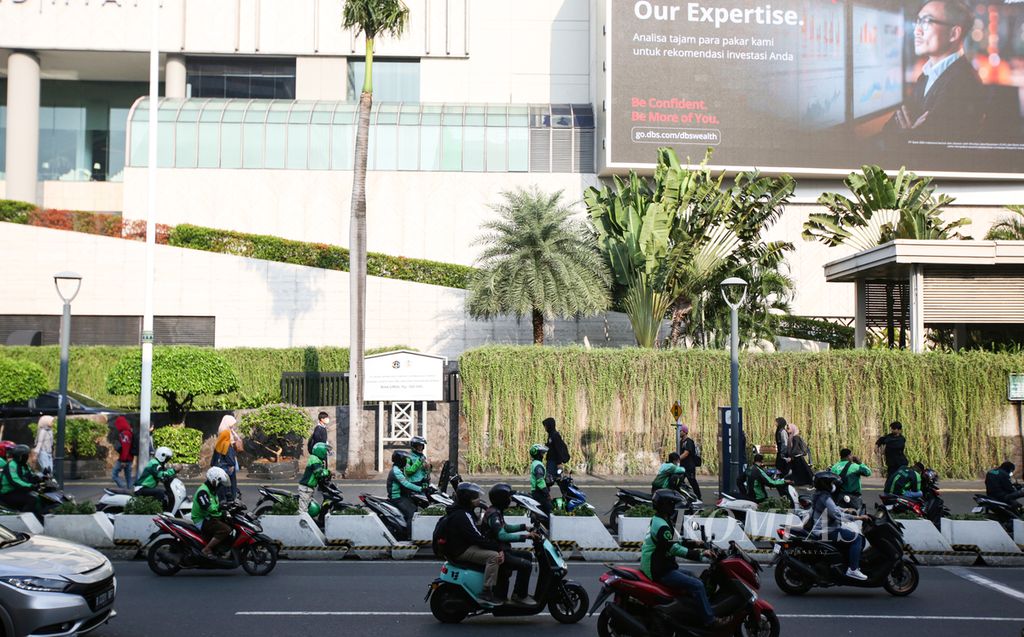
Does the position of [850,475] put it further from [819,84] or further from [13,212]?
[13,212]

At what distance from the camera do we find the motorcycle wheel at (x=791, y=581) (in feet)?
34.0

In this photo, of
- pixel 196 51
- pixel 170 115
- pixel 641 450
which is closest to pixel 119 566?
pixel 641 450

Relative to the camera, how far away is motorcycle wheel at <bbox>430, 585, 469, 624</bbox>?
883 cm

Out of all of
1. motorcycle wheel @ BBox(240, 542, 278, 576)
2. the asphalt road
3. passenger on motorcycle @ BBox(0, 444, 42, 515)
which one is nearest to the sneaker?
the asphalt road

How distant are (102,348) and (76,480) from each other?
889 cm

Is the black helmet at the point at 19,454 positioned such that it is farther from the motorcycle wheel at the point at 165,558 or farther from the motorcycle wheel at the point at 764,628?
the motorcycle wheel at the point at 764,628

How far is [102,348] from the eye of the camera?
28.7 m

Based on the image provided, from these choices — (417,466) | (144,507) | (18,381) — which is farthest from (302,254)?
(144,507)

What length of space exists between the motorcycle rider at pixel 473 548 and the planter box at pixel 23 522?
7.59m

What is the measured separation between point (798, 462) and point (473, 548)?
11.3 metres

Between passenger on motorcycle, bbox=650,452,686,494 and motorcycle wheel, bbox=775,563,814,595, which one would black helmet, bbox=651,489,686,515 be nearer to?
motorcycle wheel, bbox=775,563,814,595

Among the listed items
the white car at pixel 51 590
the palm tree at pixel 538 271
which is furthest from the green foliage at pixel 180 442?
the white car at pixel 51 590

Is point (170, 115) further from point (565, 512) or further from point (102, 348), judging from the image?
point (565, 512)

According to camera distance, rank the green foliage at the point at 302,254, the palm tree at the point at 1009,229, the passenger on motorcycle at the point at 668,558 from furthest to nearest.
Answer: the green foliage at the point at 302,254
the palm tree at the point at 1009,229
the passenger on motorcycle at the point at 668,558
